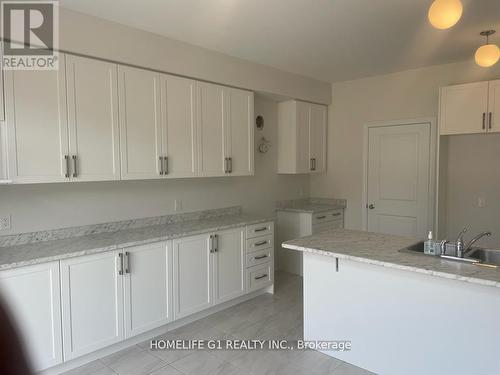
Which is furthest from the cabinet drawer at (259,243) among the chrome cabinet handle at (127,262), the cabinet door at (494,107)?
the cabinet door at (494,107)

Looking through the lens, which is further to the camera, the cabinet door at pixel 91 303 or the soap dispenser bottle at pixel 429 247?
the cabinet door at pixel 91 303

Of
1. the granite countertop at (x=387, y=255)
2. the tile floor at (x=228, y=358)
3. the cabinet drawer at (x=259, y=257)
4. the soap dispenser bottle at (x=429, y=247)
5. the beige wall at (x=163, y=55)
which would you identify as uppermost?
the beige wall at (x=163, y=55)

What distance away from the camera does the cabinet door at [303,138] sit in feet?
16.0

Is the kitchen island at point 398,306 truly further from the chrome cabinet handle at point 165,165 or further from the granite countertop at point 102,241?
the chrome cabinet handle at point 165,165

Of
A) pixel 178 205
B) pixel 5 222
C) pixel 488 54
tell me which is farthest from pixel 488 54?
pixel 5 222

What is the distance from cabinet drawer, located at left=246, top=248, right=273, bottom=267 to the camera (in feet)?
12.9

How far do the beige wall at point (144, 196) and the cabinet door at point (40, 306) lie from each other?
1.94 ft

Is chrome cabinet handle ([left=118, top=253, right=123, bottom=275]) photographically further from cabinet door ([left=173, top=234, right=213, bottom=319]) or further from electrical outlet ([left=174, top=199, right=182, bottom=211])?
electrical outlet ([left=174, top=199, right=182, bottom=211])

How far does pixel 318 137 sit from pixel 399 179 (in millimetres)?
1282

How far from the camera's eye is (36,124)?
259 cm

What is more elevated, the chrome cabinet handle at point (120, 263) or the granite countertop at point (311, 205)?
the granite countertop at point (311, 205)

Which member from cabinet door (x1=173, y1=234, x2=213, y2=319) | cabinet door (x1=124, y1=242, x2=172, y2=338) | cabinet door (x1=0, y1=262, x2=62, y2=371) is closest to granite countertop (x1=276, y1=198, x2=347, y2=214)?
cabinet door (x1=173, y1=234, x2=213, y2=319)

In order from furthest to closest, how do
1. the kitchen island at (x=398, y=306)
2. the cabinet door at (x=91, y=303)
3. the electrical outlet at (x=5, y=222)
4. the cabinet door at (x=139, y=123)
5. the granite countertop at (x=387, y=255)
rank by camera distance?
the cabinet door at (x=139, y=123) < the electrical outlet at (x=5, y=222) < the cabinet door at (x=91, y=303) < the kitchen island at (x=398, y=306) < the granite countertop at (x=387, y=255)

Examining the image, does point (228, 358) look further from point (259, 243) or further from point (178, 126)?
point (178, 126)
